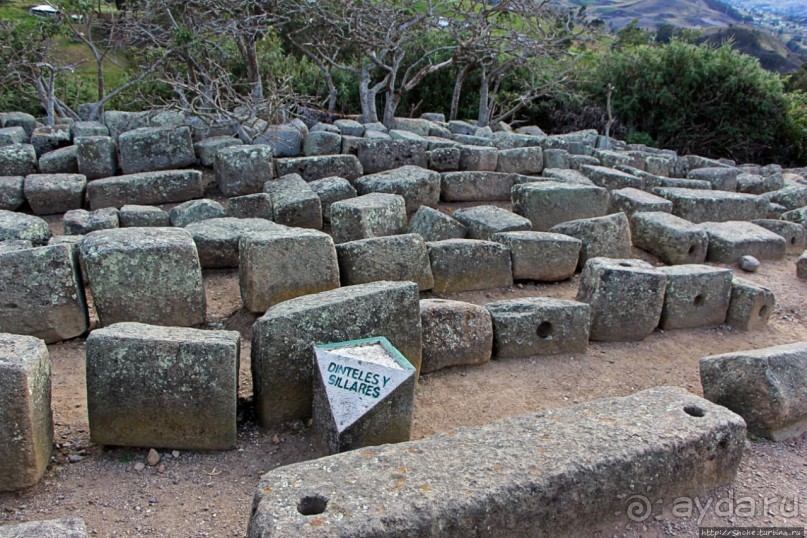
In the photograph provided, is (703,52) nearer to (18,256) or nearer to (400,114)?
(400,114)

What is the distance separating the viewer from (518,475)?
301 cm

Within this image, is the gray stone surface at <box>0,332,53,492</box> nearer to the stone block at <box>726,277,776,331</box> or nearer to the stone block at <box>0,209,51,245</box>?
the stone block at <box>0,209,51,245</box>

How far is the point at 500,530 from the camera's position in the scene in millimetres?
2928

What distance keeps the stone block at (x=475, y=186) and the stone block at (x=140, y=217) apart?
344cm

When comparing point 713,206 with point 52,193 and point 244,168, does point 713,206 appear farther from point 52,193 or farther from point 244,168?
point 52,193

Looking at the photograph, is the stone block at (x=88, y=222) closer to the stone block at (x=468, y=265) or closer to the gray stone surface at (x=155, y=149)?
the gray stone surface at (x=155, y=149)

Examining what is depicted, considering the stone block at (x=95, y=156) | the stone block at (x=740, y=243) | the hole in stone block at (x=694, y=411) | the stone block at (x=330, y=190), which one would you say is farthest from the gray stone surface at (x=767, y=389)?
the stone block at (x=95, y=156)

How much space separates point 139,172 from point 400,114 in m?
7.62

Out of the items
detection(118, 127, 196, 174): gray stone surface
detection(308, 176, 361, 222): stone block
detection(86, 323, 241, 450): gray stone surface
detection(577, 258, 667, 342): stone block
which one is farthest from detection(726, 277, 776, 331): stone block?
detection(118, 127, 196, 174): gray stone surface

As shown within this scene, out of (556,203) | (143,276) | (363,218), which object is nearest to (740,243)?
(556,203)

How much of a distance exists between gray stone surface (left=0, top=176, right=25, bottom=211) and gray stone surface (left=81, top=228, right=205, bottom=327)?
3.19 meters

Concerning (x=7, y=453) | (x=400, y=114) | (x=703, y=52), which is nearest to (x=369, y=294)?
(x=7, y=453)

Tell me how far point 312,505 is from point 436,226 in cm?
453

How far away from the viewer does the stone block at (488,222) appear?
693 cm
